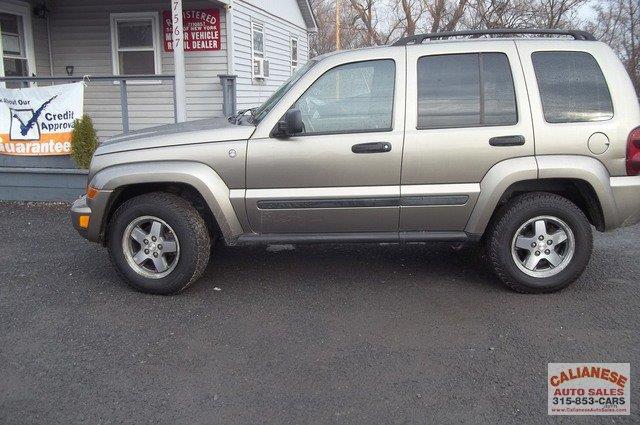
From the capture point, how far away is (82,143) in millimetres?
7699

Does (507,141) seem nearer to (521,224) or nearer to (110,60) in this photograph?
(521,224)

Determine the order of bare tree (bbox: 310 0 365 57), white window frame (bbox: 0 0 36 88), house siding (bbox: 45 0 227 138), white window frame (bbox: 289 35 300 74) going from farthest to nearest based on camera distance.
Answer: bare tree (bbox: 310 0 365 57) < white window frame (bbox: 289 35 300 74) < house siding (bbox: 45 0 227 138) < white window frame (bbox: 0 0 36 88)

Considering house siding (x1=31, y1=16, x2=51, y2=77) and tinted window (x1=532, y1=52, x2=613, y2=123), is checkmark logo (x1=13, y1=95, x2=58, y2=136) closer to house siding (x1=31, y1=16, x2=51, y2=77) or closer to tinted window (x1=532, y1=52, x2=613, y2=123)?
house siding (x1=31, y1=16, x2=51, y2=77)

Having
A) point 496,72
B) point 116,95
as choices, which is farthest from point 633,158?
point 116,95

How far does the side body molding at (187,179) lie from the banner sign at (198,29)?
310 inches

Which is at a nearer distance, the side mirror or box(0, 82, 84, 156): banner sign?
the side mirror

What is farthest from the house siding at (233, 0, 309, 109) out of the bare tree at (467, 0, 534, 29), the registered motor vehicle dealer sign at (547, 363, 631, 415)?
the bare tree at (467, 0, 534, 29)

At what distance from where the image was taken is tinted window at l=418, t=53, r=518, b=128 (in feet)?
14.1

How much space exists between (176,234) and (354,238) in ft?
4.47

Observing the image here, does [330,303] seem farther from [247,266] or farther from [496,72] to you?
[496,72]

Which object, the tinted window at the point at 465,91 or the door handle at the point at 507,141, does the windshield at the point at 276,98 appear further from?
the door handle at the point at 507,141

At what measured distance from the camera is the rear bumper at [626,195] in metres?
4.25

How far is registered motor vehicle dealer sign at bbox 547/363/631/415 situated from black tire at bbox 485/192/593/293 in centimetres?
110

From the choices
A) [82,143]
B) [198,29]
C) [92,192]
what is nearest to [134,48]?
[198,29]
